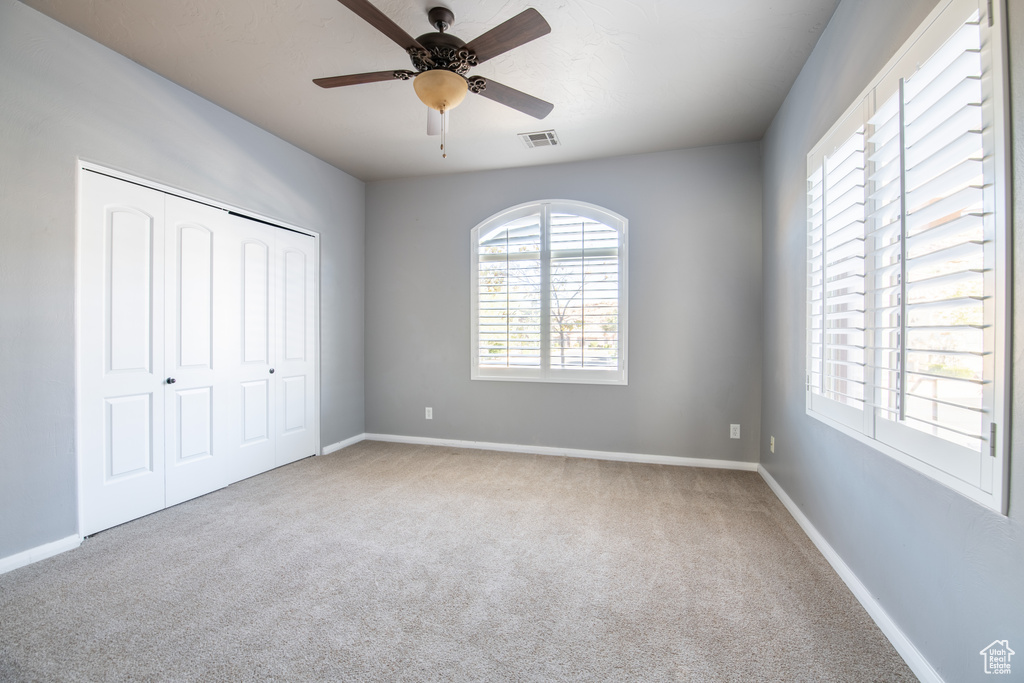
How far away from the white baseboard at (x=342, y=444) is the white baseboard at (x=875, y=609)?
3915 millimetres

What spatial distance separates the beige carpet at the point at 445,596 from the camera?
1.58m

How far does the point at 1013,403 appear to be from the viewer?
1145mm

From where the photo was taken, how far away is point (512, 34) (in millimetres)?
1893

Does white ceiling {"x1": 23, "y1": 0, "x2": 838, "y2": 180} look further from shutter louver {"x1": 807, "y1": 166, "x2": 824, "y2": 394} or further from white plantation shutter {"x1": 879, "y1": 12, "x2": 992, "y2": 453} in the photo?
white plantation shutter {"x1": 879, "y1": 12, "x2": 992, "y2": 453}

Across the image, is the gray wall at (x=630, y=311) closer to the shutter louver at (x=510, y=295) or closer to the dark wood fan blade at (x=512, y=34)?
the shutter louver at (x=510, y=295)

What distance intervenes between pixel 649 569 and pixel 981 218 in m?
1.91

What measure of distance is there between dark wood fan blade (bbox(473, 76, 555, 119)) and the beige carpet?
2452 millimetres

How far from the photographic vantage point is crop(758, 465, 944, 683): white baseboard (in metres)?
1.49

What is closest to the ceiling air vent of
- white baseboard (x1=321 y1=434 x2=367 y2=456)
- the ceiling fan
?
the ceiling fan

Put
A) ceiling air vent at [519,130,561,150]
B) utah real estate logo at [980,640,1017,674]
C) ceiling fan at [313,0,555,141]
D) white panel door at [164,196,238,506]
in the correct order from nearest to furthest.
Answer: utah real estate logo at [980,640,1017,674]
ceiling fan at [313,0,555,141]
white panel door at [164,196,238,506]
ceiling air vent at [519,130,561,150]

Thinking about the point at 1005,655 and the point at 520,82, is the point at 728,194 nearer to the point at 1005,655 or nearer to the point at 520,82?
the point at 520,82

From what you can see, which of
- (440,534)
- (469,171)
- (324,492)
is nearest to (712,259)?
(469,171)

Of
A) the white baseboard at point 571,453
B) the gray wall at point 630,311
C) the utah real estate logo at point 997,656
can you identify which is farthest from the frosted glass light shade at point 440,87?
the white baseboard at point 571,453

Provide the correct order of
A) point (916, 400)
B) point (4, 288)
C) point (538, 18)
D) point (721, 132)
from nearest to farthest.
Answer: point (916, 400) → point (538, 18) → point (4, 288) → point (721, 132)
